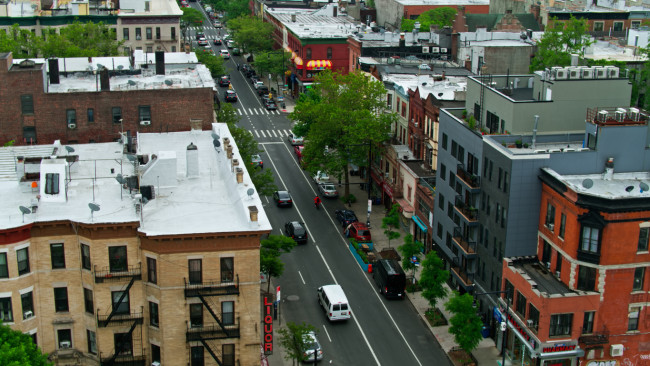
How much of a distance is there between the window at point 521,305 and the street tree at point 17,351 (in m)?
32.0

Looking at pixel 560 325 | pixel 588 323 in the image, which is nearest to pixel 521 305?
pixel 560 325

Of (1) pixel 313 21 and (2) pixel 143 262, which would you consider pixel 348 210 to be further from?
(1) pixel 313 21

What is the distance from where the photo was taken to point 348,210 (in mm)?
94312

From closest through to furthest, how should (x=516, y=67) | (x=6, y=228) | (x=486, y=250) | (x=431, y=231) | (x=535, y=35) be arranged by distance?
(x=6, y=228)
(x=486, y=250)
(x=431, y=231)
(x=516, y=67)
(x=535, y=35)

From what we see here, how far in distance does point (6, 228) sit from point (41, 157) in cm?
1194

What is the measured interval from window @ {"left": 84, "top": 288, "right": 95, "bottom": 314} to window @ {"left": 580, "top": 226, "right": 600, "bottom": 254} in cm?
3195

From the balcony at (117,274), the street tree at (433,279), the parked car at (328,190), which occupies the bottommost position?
the parked car at (328,190)

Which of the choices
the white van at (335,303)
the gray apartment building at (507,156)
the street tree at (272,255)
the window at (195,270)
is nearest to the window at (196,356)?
the window at (195,270)

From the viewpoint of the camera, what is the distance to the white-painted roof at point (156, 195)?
5066 cm

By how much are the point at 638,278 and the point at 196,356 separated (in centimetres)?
2992

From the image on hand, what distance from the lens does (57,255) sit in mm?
50844

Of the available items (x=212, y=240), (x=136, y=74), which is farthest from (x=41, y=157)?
(x=136, y=74)

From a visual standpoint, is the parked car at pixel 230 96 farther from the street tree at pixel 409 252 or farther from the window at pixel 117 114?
the street tree at pixel 409 252

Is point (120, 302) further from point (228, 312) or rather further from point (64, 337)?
point (228, 312)
